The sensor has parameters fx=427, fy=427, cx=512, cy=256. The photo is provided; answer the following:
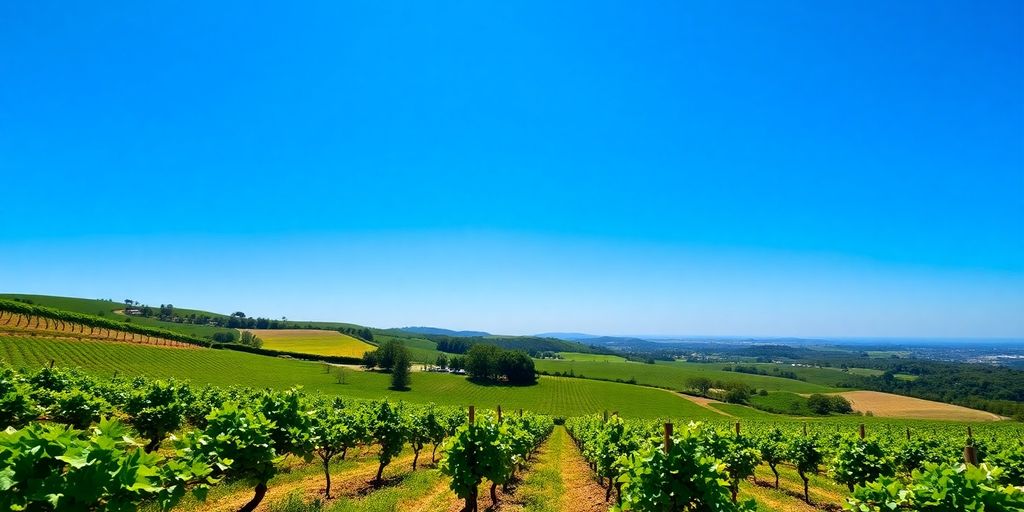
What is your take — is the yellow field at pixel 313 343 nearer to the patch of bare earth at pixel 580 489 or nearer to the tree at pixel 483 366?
the tree at pixel 483 366

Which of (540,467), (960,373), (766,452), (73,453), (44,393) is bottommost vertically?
(960,373)

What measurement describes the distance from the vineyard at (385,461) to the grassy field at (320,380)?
48.7m

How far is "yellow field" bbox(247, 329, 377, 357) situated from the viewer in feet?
417

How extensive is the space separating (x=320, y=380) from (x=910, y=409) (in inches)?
5376

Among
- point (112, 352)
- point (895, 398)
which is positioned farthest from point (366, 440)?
point (895, 398)

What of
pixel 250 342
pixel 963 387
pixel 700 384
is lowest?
pixel 963 387

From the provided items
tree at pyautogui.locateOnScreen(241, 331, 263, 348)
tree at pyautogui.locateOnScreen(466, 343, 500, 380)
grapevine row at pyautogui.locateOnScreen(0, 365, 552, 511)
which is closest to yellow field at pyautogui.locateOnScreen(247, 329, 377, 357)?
tree at pyautogui.locateOnScreen(241, 331, 263, 348)

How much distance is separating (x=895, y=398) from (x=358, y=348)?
162 metres

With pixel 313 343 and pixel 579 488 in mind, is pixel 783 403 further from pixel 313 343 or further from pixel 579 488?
pixel 313 343

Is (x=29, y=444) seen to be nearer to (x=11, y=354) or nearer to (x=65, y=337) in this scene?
(x=11, y=354)

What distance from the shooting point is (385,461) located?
1939 cm

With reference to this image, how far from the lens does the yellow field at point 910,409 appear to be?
92.8 m

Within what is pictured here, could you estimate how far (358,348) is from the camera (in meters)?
139

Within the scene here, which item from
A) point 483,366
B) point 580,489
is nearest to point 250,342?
point 483,366
